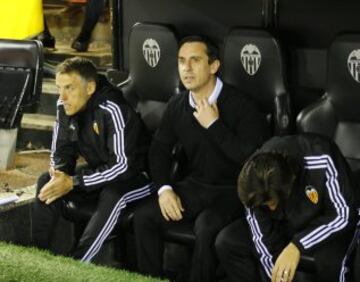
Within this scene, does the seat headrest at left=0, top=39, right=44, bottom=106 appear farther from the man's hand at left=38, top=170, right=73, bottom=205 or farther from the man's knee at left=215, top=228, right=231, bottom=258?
the man's knee at left=215, top=228, right=231, bottom=258

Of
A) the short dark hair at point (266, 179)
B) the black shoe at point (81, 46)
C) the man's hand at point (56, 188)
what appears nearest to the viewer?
the short dark hair at point (266, 179)

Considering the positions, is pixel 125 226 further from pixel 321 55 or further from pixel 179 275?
pixel 321 55

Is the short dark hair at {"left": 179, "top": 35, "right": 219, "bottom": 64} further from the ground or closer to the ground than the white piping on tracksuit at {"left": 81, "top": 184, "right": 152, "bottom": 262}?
further from the ground

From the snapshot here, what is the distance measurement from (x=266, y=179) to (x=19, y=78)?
1.97 m

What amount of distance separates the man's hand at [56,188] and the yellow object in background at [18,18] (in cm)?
216

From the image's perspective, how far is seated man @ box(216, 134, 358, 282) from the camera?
3.09m

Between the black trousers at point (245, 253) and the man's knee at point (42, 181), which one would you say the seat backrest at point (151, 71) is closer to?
the man's knee at point (42, 181)

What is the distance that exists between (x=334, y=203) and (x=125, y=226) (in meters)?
1.05

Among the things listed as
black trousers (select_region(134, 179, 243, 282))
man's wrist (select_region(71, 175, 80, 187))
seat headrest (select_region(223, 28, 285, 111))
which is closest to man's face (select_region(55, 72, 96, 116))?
man's wrist (select_region(71, 175, 80, 187))

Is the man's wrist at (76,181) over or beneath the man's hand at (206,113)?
beneath

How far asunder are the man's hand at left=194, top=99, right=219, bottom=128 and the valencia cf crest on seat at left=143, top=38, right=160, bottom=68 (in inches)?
30.0

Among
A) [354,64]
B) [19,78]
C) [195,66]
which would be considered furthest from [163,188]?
[19,78]

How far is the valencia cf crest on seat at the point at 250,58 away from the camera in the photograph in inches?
158

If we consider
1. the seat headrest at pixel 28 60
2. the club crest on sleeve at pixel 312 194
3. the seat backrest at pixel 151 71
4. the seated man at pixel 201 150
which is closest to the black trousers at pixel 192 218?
the seated man at pixel 201 150
